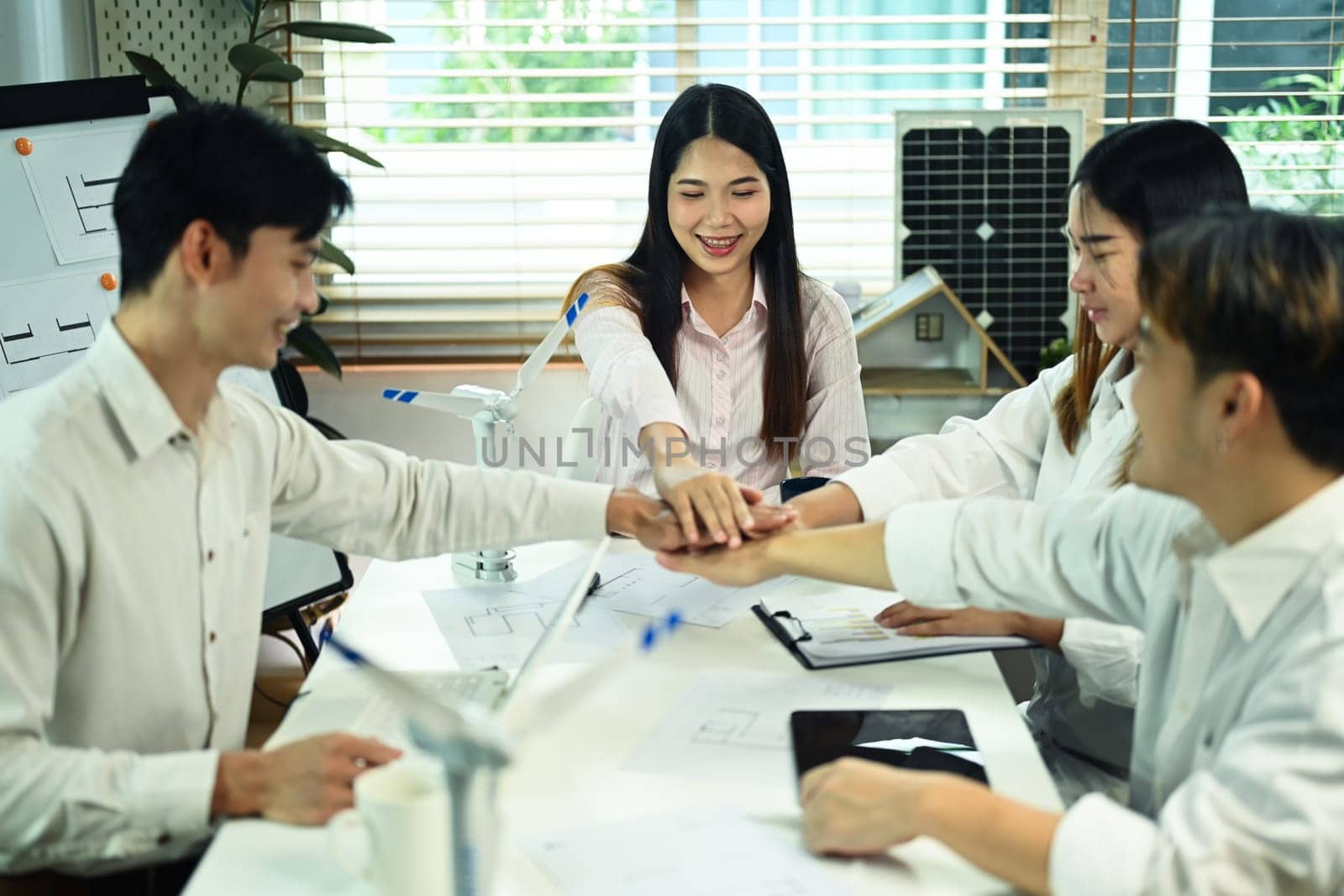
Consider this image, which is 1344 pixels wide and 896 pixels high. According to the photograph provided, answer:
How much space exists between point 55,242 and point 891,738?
1.79 metres

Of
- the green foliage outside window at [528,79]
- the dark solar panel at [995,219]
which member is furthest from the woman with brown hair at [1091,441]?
the green foliage outside window at [528,79]

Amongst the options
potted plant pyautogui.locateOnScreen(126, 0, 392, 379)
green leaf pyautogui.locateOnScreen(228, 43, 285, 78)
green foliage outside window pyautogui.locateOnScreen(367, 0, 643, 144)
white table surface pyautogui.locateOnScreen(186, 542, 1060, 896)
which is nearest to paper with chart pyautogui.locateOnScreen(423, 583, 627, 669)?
white table surface pyautogui.locateOnScreen(186, 542, 1060, 896)

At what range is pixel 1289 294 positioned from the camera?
100 cm

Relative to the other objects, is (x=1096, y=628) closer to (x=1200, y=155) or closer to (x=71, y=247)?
(x=1200, y=155)

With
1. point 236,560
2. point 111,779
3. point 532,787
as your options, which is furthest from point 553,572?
point 111,779

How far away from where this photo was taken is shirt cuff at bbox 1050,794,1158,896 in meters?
0.97

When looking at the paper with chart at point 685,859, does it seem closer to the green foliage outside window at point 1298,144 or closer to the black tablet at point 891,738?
the black tablet at point 891,738

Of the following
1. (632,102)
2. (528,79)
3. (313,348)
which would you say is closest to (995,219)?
(632,102)

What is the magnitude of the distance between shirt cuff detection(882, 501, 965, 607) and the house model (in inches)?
67.4

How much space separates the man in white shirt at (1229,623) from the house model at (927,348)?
1.95 meters

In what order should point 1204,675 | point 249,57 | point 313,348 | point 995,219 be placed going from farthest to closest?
point 995,219 → point 313,348 → point 249,57 → point 1204,675

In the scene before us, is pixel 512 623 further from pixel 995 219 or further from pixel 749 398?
pixel 995 219

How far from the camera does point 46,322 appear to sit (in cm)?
229

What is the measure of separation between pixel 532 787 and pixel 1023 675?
134 centimetres
